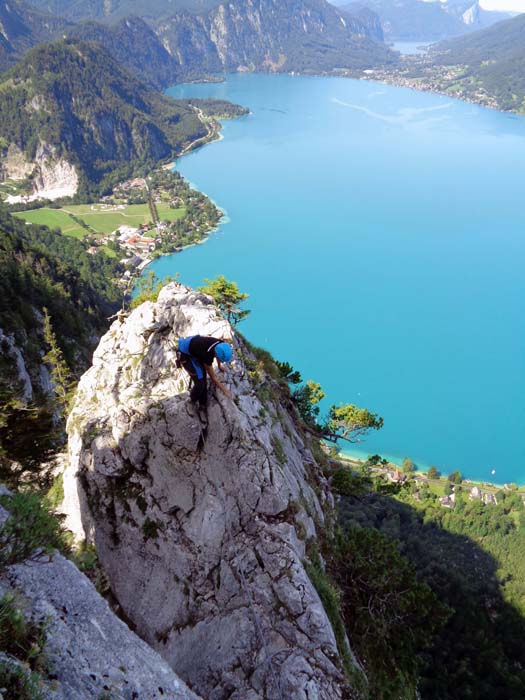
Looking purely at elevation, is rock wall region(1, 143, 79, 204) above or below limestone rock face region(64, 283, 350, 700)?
above

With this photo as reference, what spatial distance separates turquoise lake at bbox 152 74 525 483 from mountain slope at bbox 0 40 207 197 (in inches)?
1560

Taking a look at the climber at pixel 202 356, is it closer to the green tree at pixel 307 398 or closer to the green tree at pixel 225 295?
the green tree at pixel 307 398

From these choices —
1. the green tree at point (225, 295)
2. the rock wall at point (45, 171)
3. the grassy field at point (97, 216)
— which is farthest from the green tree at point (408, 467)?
the rock wall at point (45, 171)

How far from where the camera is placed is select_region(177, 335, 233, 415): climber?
8.97 metres

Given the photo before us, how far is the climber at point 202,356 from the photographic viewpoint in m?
8.97

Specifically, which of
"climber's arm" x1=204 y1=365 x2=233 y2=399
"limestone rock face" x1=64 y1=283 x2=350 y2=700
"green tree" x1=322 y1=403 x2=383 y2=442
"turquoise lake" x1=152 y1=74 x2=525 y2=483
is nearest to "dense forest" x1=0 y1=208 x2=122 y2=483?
"limestone rock face" x1=64 y1=283 x2=350 y2=700

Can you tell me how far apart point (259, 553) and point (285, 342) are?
65.7 m

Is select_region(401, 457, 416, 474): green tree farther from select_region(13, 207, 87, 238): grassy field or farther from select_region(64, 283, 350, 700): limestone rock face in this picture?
select_region(13, 207, 87, 238): grassy field

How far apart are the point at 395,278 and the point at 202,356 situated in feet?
293

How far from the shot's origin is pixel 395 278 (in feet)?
302

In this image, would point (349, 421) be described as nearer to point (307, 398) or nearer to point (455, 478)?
point (307, 398)

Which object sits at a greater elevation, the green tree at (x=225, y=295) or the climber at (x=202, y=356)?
the green tree at (x=225, y=295)

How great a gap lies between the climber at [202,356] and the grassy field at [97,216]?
11870 centimetres

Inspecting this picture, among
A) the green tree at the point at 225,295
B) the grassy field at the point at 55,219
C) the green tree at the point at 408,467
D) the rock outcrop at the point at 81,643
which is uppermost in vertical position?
the grassy field at the point at 55,219
